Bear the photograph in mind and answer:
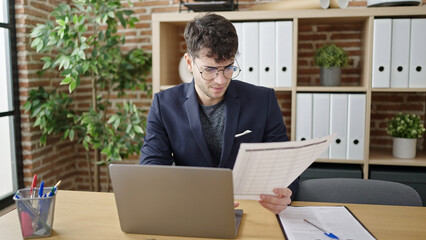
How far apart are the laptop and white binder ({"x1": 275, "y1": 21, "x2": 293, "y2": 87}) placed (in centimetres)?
168

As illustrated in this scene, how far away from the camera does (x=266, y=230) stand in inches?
47.3

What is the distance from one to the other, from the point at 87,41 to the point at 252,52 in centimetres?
114

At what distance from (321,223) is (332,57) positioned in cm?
171

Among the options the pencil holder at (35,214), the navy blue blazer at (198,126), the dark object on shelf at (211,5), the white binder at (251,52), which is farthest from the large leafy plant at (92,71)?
the pencil holder at (35,214)

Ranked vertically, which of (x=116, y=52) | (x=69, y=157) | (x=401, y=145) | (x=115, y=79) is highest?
(x=116, y=52)

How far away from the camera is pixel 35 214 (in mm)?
1148

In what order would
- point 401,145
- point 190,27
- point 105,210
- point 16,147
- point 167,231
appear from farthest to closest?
point 16,147
point 401,145
point 190,27
point 105,210
point 167,231

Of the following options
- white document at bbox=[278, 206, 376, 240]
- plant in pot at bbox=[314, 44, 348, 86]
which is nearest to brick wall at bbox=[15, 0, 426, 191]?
plant in pot at bbox=[314, 44, 348, 86]

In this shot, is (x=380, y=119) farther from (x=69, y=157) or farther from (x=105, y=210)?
(x=69, y=157)

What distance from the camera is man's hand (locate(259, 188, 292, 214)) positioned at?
1251 mm

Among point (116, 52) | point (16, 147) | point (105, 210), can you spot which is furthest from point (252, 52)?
point (16, 147)

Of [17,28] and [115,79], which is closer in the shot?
[17,28]

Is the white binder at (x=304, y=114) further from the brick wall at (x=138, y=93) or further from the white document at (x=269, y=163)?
the white document at (x=269, y=163)

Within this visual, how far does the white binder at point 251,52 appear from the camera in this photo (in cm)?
264
